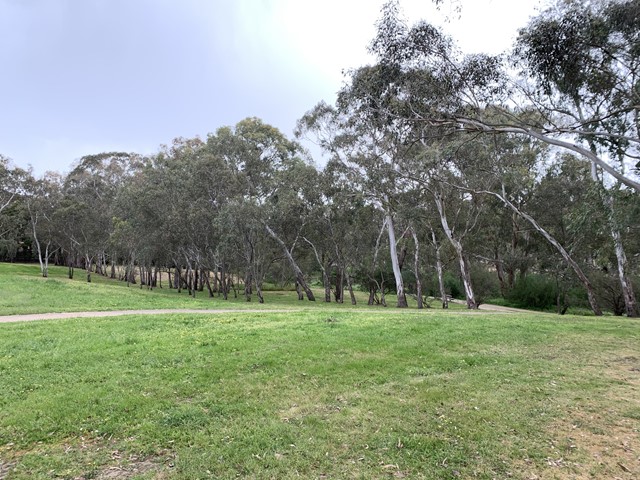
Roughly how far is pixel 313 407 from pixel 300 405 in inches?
6.5

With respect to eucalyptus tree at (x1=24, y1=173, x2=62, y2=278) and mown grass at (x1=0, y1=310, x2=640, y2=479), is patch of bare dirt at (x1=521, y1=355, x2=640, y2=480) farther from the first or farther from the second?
eucalyptus tree at (x1=24, y1=173, x2=62, y2=278)

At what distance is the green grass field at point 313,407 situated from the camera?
3625 millimetres

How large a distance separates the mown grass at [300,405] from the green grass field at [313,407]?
0.02 metres

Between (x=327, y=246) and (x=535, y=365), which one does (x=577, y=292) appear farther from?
(x=535, y=365)

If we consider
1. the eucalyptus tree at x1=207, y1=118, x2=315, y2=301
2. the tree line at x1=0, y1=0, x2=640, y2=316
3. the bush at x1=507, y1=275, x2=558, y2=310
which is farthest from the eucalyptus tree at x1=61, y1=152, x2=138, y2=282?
the bush at x1=507, y1=275, x2=558, y2=310

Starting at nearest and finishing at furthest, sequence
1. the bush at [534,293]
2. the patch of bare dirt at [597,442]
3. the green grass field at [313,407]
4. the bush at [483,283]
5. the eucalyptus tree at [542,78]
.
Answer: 1. the patch of bare dirt at [597,442]
2. the green grass field at [313,407]
3. the eucalyptus tree at [542,78]
4. the bush at [534,293]
5. the bush at [483,283]

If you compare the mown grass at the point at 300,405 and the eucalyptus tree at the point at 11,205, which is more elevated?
the eucalyptus tree at the point at 11,205

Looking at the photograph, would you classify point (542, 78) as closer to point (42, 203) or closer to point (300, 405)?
point (300, 405)

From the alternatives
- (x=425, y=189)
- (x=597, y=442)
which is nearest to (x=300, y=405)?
(x=597, y=442)

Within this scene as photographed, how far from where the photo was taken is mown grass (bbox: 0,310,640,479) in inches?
143

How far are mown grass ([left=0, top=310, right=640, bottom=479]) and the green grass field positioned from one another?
0.02 meters

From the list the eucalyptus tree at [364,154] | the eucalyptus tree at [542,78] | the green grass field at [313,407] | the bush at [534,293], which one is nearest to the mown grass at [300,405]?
the green grass field at [313,407]

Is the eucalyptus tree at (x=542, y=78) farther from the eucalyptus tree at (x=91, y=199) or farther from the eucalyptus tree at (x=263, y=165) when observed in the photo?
the eucalyptus tree at (x=91, y=199)

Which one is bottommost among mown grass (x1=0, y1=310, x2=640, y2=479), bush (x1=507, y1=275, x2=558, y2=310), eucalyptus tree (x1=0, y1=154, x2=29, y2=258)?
mown grass (x1=0, y1=310, x2=640, y2=479)
